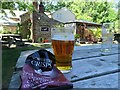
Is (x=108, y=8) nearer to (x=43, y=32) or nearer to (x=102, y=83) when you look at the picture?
(x=43, y=32)

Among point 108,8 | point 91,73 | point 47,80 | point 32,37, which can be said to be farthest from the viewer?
point 108,8

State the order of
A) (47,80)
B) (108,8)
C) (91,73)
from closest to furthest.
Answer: (47,80), (91,73), (108,8)

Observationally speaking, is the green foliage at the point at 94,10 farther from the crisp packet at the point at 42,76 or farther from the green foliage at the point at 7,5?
the crisp packet at the point at 42,76

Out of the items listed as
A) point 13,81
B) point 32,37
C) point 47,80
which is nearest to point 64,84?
point 47,80

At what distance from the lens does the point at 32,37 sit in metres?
12.0

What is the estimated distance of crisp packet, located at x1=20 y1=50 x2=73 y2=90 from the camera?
0.46m

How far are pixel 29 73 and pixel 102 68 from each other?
276 mm

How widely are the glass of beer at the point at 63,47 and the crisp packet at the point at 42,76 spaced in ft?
0.31

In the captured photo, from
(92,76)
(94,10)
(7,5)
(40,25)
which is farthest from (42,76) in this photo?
(94,10)

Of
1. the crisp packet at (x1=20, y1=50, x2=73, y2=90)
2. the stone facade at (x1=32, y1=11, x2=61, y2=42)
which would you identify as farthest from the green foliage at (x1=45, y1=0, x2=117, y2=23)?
the crisp packet at (x1=20, y1=50, x2=73, y2=90)

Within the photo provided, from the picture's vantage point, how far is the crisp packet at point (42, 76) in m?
0.46

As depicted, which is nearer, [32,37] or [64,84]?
[64,84]

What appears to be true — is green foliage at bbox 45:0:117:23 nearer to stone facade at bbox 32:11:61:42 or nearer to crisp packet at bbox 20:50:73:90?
stone facade at bbox 32:11:61:42

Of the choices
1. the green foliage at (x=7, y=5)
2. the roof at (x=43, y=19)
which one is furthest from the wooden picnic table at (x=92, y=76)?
the roof at (x=43, y=19)
